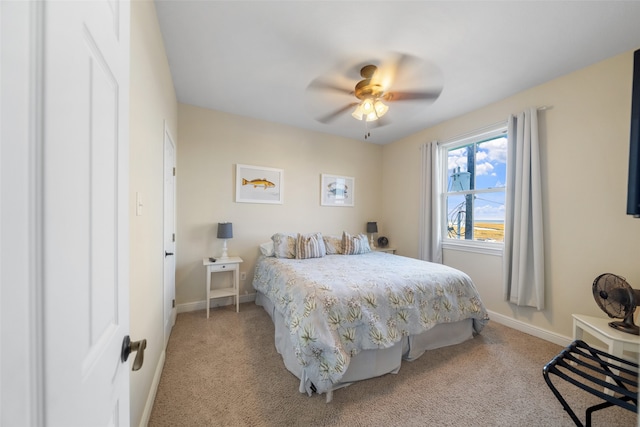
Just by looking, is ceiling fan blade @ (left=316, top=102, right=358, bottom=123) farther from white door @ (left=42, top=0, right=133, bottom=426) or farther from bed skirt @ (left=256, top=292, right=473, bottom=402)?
bed skirt @ (left=256, top=292, right=473, bottom=402)

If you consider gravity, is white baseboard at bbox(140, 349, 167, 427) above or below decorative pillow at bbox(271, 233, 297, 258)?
below

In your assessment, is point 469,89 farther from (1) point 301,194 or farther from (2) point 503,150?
(1) point 301,194

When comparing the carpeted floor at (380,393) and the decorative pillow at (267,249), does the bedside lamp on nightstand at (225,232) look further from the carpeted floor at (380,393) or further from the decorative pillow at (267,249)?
the carpeted floor at (380,393)

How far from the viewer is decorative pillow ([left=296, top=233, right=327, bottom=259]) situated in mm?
3166

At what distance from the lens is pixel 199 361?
204 centimetres

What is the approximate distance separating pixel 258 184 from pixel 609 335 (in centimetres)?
381

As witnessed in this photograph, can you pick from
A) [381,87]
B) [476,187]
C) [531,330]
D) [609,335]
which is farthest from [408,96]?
[531,330]

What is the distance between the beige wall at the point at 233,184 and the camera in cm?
314

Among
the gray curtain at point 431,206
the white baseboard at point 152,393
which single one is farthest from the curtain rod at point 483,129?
the white baseboard at point 152,393

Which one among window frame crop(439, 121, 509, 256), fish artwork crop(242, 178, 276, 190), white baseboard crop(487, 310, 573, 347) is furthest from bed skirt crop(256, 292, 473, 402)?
fish artwork crop(242, 178, 276, 190)

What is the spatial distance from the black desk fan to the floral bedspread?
85 cm

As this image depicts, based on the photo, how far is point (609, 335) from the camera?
172 cm

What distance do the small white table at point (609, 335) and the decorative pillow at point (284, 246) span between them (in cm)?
284

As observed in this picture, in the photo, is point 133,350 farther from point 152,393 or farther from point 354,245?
point 354,245
